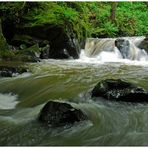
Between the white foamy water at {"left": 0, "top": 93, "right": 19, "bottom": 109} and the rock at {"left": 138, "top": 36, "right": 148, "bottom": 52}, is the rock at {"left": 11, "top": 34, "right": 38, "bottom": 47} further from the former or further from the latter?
the white foamy water at {"left": 0, "top": 93, "right": 19, "bottom": 109}

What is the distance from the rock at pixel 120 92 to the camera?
621 centimetres

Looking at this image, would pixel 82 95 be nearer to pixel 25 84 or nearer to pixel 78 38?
pixel 25 84

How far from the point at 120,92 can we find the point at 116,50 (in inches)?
325

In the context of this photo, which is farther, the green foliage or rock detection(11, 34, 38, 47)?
the green foliage

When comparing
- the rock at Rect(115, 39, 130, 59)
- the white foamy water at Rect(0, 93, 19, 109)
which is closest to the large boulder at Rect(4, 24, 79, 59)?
the rock at Rect(115, 39, 130, 59)

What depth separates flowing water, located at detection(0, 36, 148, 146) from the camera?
4.67 meters

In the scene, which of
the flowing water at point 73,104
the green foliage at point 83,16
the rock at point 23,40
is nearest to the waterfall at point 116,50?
the green foliage at point 83,16

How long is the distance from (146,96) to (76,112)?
1.71 meters

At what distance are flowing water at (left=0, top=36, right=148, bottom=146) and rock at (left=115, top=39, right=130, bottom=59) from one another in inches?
206

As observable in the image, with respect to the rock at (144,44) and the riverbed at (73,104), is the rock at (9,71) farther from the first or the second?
the rock at (144,44)

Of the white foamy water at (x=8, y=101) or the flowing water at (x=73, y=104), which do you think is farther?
the white foamy water at (x=8, y=101)

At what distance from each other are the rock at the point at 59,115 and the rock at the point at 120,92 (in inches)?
50.3

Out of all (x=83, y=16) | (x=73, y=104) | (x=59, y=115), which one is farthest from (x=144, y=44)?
(x=59, y=115)

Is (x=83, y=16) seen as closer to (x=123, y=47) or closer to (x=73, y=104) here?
(x=123, y=47)
